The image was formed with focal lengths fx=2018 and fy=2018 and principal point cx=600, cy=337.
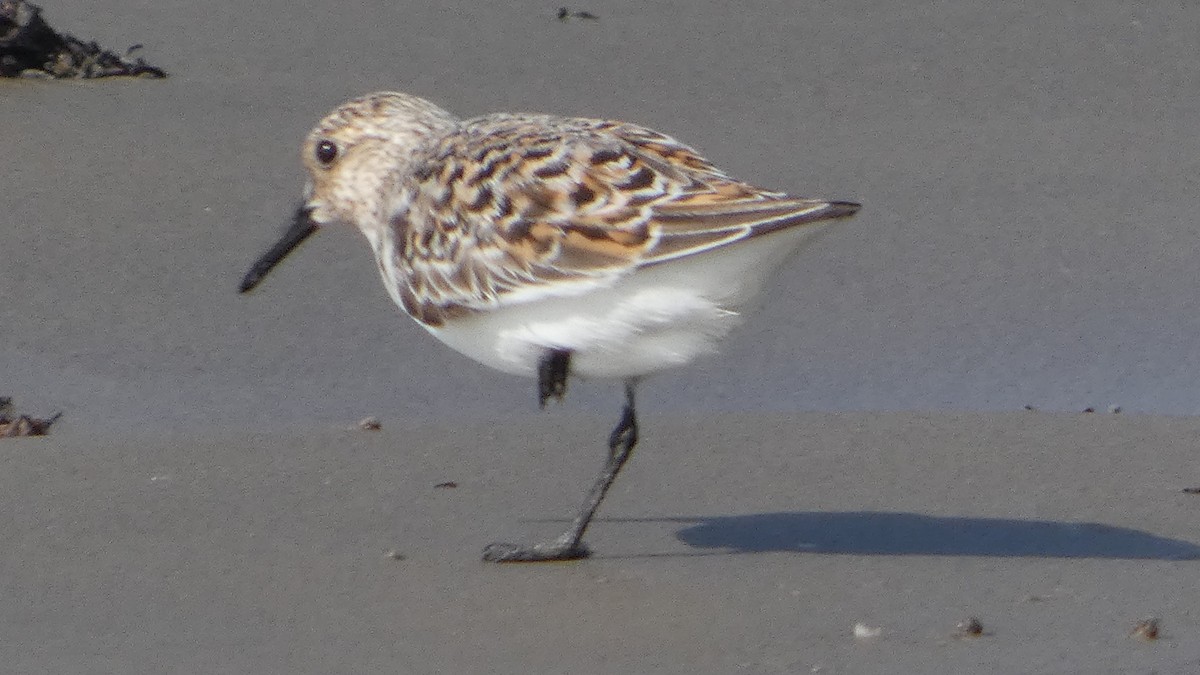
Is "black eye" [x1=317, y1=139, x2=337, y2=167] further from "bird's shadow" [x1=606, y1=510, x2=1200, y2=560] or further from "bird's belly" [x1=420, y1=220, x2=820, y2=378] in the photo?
"bird's shadow" [x1=606, y1=510, x2=1200, y2=560]

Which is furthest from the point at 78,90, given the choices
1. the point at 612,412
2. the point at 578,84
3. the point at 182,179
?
the point at 612,412

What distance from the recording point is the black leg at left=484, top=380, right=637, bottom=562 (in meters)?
4.77

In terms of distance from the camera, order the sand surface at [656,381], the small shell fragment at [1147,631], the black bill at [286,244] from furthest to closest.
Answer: the black bill at [286,244] < the sand surface at [656,381] < the small shell fragment at [1147,631]

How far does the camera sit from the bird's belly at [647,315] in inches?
181

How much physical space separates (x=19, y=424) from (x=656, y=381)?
1.96 meters

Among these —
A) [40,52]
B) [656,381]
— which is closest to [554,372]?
[656,381]

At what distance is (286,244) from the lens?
573cm

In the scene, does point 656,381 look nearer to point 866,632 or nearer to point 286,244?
point 286,244

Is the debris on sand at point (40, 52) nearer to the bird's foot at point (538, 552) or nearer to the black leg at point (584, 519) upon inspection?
the black leg at point (584, 519)

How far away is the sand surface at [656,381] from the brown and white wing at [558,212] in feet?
2.04

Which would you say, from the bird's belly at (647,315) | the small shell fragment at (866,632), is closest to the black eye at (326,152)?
the bird's belly at (647,315)

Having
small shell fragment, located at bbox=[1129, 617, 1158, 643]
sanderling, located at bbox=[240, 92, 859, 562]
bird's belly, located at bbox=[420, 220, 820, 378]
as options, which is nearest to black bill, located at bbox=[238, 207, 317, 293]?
sanderling, located at bbox=[240, 92, 859, 562]

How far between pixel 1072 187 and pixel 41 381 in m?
3.83

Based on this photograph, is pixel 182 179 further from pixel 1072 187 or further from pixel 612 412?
pixel 1072 187
